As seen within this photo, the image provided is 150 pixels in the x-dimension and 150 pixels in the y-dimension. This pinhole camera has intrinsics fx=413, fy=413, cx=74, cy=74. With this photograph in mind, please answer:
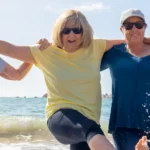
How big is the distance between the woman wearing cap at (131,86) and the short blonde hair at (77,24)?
0.33m

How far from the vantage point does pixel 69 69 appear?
13.0ft

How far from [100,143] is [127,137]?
77cm

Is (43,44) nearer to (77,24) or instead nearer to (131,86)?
(77,24)

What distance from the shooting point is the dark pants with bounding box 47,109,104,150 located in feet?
11.3

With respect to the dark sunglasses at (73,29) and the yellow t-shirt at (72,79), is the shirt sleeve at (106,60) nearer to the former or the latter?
the yellow t-shirt at (72,79)

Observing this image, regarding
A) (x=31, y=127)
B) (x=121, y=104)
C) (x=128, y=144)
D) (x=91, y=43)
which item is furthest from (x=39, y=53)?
(x=31, y=127)

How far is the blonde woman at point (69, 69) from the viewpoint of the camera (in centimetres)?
379

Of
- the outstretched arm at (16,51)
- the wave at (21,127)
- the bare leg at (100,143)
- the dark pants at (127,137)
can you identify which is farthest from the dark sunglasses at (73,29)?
the wave at (21,127)

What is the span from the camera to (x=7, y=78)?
441 cm

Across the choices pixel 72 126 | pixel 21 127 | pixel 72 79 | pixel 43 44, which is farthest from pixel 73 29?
pixel 21 127

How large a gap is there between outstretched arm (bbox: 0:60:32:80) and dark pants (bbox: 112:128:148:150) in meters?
1.18

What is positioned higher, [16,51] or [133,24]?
[133,24]

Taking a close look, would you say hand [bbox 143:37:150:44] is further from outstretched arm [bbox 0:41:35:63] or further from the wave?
the wave

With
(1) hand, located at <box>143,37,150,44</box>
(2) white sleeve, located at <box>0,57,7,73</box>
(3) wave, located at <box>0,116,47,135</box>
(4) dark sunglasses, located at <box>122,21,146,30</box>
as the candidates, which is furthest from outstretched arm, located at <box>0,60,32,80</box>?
(3) wave, located at <box>0,116,47,135</box>
